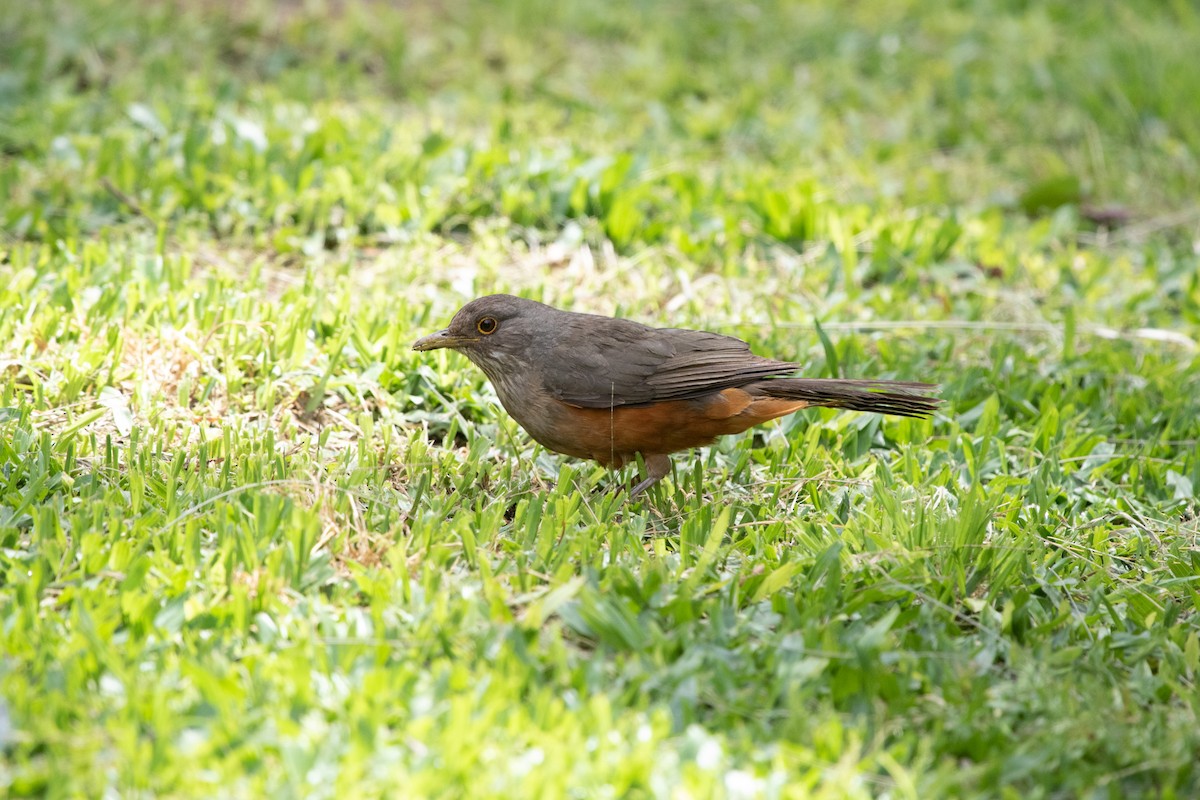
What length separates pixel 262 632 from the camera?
3.50m

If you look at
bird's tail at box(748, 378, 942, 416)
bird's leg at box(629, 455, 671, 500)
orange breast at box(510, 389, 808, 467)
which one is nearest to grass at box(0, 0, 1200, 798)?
bird's leg at box(629, 455, 671, 500)

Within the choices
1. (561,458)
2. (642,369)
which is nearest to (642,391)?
(642,369)

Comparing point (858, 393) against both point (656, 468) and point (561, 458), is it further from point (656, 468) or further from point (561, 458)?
point (561, 458)

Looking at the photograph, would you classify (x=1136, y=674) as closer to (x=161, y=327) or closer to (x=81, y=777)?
(x=81, y=777)

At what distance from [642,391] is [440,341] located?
841 mm

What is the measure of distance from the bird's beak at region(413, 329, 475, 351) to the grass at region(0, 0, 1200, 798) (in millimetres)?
335

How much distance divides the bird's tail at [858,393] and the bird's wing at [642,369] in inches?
2.8

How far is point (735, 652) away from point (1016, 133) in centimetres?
649

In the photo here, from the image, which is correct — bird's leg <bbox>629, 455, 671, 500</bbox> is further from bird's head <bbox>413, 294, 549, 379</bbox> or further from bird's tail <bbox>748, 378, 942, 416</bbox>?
bird's head <bbox>413, 294, 549, 379</bbox>

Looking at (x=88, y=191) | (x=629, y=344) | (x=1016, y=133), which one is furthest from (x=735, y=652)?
(x=1016, y=133)

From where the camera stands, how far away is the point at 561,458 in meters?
5.29

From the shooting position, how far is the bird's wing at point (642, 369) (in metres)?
4.75

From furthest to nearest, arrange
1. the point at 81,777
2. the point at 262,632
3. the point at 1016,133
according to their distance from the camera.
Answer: the point at 1016,133 → the point at 262,632 → the point at 81,777

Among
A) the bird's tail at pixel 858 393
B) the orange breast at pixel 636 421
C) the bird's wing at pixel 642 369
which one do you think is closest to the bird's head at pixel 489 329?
the bird's wing at pixel 642 369
